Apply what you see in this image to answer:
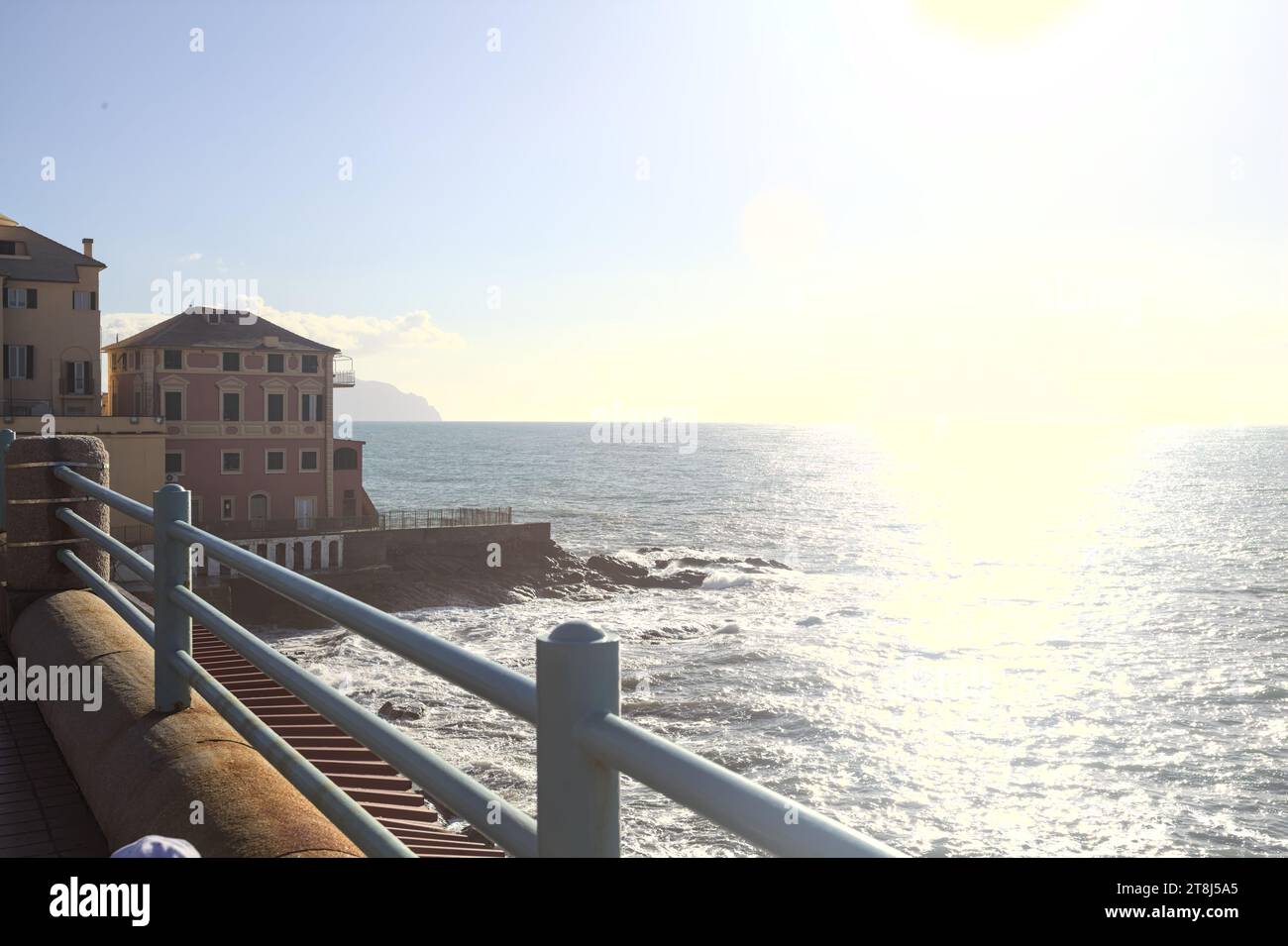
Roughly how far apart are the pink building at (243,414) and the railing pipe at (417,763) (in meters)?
41.4

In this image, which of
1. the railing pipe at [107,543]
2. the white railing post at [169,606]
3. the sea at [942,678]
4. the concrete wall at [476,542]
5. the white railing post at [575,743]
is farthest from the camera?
the concrete wall at [476,542]

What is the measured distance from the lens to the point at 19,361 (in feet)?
133

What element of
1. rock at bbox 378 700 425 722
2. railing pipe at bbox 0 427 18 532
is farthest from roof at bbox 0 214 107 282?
railing pipe at bbox 0 427 18 532

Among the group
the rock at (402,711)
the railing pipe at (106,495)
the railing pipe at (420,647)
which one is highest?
the railing pipe at (106,495)

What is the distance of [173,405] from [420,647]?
46723 millimetres

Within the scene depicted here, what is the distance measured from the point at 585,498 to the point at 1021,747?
80.6 metres

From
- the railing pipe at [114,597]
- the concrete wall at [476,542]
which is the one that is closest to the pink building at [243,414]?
the concrete wall at [476,542]

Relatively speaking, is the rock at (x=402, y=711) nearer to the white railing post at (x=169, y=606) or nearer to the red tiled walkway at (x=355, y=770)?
the red tiled walkway at (x=355, y=770)

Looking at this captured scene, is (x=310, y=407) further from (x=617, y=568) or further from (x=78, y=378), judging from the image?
(x=617, y=568)

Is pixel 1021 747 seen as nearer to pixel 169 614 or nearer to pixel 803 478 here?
pixel 169 614

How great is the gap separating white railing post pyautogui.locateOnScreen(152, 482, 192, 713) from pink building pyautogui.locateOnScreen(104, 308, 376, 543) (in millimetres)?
39798

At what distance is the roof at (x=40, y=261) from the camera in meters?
40.8
